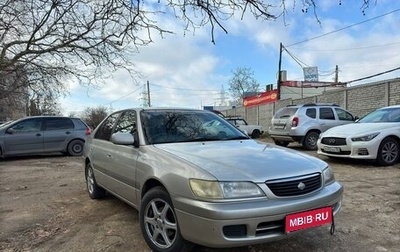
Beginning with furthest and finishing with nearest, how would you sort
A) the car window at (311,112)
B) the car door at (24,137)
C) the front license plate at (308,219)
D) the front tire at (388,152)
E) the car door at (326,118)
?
the car door at (326,118), the car window at (311,112), the car door at (24,137), the front tire at (388,152), the front license plate at (308,219)

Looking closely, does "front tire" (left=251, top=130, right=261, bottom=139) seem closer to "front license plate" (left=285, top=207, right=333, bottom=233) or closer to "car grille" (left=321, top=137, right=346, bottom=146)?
"car grille" (left=321, top=137, right=346, bottom=146)

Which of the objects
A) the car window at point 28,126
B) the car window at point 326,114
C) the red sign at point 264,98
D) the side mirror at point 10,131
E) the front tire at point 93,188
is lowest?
the front tire at point 93,188

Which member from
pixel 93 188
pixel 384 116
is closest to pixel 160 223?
pixel 93 188

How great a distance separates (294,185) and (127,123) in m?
2.55

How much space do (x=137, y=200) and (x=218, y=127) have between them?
1434 mm

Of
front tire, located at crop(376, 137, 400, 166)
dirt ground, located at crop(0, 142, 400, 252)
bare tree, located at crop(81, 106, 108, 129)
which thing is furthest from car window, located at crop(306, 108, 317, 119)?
bare tree, located at crop(81, 106, 108, 129)

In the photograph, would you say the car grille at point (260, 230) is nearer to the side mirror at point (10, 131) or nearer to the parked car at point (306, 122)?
the parked car at point (306, 122)

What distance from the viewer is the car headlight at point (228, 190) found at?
3.06 meters

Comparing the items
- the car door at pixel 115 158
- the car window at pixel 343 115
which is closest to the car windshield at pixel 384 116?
the car window at pixel 343 115

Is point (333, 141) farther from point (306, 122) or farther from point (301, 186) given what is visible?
point (301, 186)

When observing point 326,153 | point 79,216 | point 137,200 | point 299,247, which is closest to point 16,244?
point 79,216

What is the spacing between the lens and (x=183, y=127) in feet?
14.9

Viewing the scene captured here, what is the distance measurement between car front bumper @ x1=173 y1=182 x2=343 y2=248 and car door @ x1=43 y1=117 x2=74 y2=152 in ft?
37.6

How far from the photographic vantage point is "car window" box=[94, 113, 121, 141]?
5.56 meters
